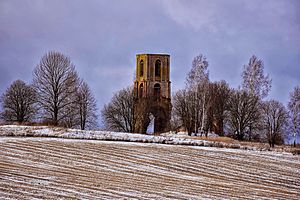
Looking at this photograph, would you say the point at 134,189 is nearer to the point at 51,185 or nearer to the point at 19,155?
the point at 51,185

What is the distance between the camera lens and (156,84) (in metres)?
81.6

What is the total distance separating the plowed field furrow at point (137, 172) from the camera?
1764 centimetres

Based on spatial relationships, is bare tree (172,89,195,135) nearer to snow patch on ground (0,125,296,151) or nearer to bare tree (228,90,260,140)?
bare tree (228,90,260,140)

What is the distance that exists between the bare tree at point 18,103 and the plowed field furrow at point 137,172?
33967 millimetres

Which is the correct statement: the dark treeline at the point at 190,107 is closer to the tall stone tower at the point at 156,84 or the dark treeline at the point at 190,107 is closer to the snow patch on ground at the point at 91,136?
the tall stone tower at the point at 156,84

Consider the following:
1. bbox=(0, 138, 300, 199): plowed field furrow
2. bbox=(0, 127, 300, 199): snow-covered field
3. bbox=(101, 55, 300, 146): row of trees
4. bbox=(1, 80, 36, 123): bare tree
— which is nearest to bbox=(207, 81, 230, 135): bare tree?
bbox=(101, 55, 300, 146): row of trees

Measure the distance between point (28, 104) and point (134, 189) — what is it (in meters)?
51.6

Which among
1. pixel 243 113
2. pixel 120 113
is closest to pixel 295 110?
pixel 243 113

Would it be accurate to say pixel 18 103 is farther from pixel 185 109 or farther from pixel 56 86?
pixel 185 109

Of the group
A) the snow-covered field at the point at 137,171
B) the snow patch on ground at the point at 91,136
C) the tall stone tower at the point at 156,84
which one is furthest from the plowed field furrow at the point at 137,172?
the tall stone tower at the point at 156,84

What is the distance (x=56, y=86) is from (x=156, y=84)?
25028mm

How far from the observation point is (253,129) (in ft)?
217

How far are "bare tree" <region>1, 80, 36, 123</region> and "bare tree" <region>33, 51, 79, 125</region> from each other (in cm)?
537

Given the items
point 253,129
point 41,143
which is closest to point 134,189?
point 41,143
